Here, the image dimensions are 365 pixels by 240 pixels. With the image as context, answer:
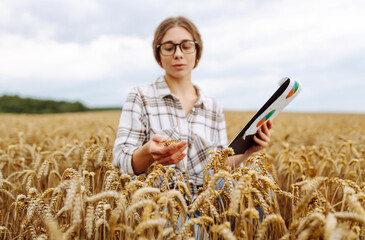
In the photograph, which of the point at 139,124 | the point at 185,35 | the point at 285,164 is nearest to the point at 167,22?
the point at 185,35

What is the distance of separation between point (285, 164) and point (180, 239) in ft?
5.53

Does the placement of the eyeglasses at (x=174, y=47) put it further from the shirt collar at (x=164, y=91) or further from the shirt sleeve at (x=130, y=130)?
the shirt sleeve at (x=130, y=130)

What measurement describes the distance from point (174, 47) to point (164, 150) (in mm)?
1003

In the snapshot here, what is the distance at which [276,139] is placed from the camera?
4.90m

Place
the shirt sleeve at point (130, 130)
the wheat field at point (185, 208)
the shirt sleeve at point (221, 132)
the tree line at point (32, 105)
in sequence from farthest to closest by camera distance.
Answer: the tree line at point (32, 105) < the shirt sleeve at point (221, 132) < the shirt sleeve at point (130, 130) < the wheat field at point (185, 208)

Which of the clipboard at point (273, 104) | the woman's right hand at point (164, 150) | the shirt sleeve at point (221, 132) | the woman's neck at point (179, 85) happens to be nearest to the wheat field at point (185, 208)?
the woman's right hand at point (164, 150)

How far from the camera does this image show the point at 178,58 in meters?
2.14

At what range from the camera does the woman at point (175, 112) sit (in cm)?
209

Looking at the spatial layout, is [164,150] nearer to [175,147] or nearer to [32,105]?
[175,147]

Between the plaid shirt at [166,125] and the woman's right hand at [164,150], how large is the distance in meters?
0.45

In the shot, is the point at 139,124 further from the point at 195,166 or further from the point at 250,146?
the point at 250,146

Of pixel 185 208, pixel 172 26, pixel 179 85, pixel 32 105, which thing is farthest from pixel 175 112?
pixel 32 105

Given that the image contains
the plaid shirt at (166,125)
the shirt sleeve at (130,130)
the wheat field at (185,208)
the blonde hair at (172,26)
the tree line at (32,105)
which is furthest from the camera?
the tree line at (32,105)

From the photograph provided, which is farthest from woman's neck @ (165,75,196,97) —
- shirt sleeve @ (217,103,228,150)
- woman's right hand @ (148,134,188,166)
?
woman's right hand @ (148,134,188,166)
